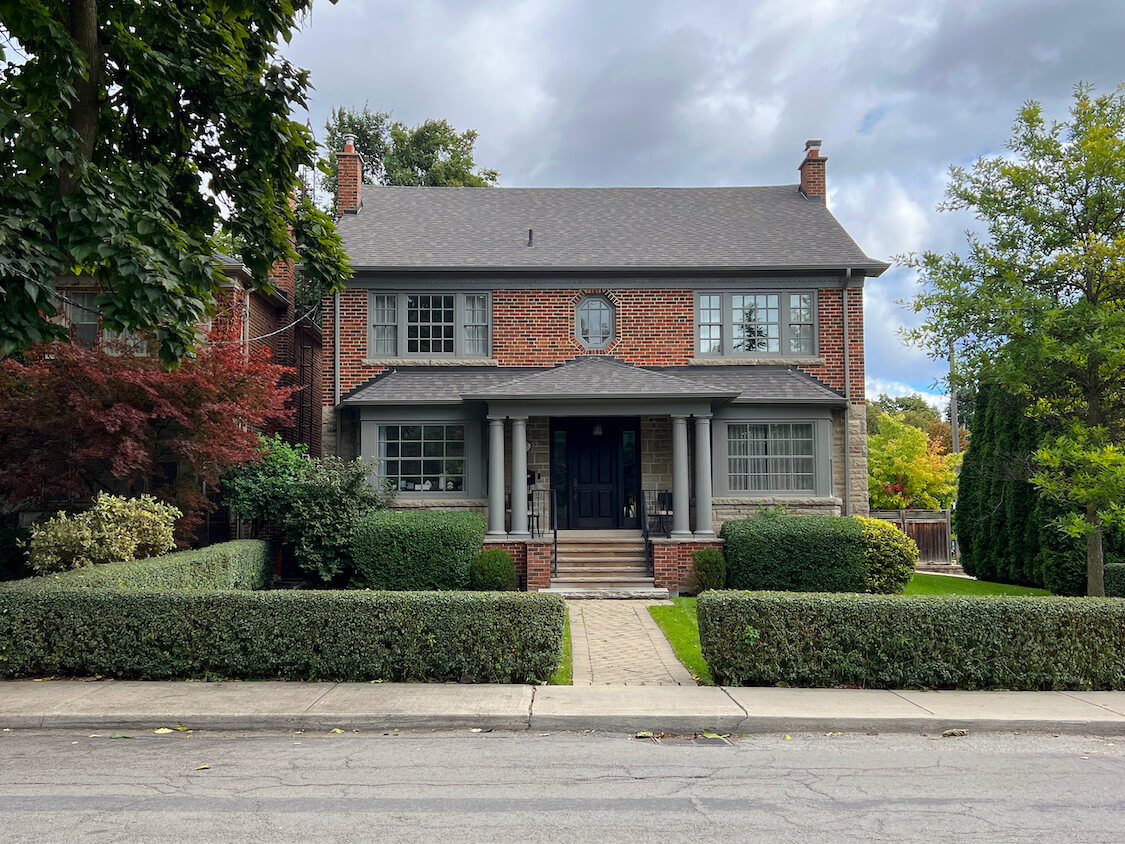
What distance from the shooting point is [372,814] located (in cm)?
493

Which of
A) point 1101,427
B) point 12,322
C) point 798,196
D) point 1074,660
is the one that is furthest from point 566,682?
point 798,196

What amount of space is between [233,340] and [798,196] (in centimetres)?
1336

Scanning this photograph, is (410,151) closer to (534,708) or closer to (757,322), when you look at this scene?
(757,322)

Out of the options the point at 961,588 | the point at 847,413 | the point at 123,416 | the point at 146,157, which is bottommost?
the point at 961,588

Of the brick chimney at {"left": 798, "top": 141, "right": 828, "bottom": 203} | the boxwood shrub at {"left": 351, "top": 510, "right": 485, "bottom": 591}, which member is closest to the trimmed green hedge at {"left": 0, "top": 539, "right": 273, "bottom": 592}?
the boxwood shrub at {"left": 351, "top": 510, "right": 485, "bottom": 591}

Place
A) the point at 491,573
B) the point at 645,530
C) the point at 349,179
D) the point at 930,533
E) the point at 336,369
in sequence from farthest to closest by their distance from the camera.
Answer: the point at 930,533 < the point at 349,179 < the point at 336,369 < the point at 645,530 < the point at 491,573

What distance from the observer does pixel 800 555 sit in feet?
44.7

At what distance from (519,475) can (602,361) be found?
10.0 feet

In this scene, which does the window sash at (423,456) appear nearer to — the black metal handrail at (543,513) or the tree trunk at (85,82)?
the black metal handrail at (543,513)

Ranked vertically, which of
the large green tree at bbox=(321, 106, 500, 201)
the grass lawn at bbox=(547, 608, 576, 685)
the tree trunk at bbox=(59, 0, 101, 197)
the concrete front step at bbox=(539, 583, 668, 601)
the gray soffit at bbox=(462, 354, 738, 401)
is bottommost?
the grass lawn at bbox=(547, 608, 576, 685)

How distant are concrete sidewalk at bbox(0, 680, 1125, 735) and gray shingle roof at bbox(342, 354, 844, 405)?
7.52 meters

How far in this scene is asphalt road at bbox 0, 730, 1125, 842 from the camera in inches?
185

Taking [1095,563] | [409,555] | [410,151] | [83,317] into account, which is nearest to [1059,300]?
[1095,563]

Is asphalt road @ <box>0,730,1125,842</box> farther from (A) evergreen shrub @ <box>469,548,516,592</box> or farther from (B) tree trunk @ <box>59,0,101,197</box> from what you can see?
(A) evergreen shrub @ <box>469,548,516,592</box>
